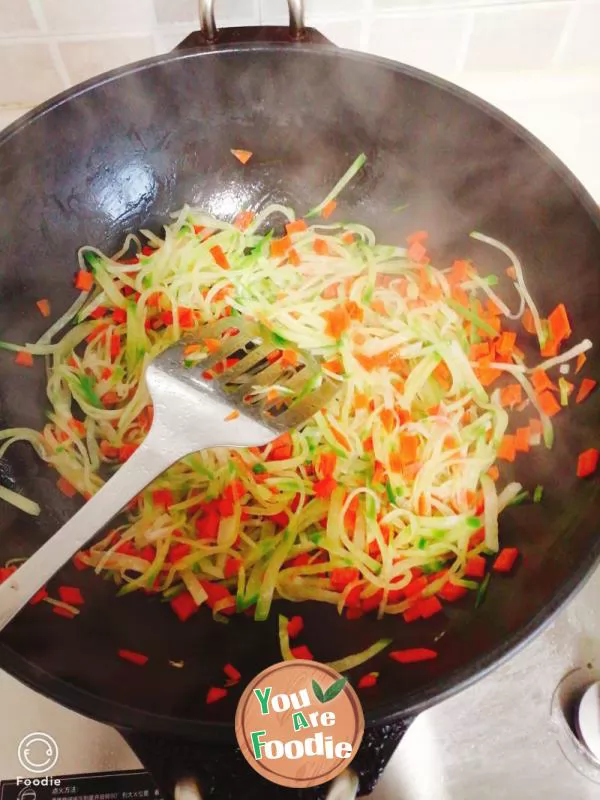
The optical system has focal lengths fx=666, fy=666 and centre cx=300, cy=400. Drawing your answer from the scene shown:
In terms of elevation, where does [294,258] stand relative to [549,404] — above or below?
above

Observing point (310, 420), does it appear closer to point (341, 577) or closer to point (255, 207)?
point (341, 577)

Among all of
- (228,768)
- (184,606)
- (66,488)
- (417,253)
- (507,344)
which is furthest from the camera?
(417,253)

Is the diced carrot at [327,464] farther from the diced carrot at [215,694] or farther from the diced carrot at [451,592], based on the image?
the diced carrot at [215,694]


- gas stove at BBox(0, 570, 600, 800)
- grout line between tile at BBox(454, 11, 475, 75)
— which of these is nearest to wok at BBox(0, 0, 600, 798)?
gas stove at BBox(0, 570, 600, 800)

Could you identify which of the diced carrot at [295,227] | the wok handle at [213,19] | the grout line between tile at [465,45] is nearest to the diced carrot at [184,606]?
the diced carrot at [295,227]

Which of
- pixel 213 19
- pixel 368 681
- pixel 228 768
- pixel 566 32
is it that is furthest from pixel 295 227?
pixel 228 768

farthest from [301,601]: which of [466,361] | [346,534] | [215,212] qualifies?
[215,212]
